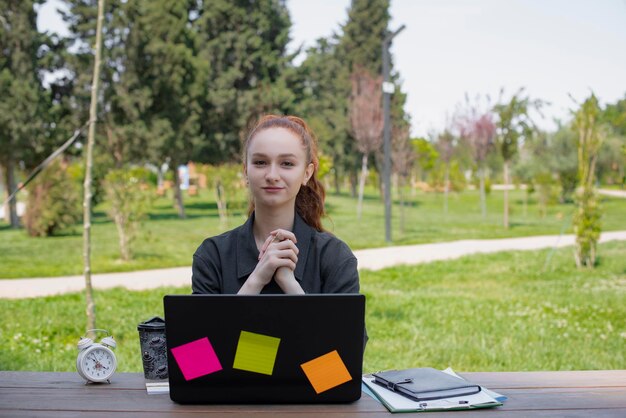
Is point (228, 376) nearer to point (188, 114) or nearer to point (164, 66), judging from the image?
point (164, 66)

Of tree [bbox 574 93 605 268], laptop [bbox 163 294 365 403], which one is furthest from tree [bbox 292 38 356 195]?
laptop [bbox 163 294 365 403]

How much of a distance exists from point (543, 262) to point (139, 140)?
15902 millimetres

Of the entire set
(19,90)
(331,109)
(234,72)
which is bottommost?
(19,90)

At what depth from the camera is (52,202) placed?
55.8 feet

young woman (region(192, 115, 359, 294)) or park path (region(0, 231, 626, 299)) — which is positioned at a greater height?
young woman (region(192, 115, 359, 294))

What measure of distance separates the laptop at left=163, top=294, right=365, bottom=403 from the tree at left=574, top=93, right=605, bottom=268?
1002 centimetres

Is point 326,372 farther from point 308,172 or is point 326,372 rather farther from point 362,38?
point 362,38

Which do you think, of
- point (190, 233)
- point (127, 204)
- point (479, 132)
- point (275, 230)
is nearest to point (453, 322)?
point (275, 230)

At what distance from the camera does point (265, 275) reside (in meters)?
2.15

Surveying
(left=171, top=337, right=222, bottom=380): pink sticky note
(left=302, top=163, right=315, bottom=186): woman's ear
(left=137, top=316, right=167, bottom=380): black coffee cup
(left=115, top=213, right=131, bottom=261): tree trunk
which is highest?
(left=302, top=163, right=315, bottom=186): woman's ear

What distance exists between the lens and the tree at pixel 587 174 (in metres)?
11.0

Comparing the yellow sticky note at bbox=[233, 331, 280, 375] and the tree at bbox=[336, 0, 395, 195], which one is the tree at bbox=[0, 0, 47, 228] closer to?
the tree at bbox=[336, 0, 395, 195]

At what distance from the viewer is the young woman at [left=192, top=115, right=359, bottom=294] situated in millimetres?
2258

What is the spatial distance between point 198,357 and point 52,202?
16.2m
